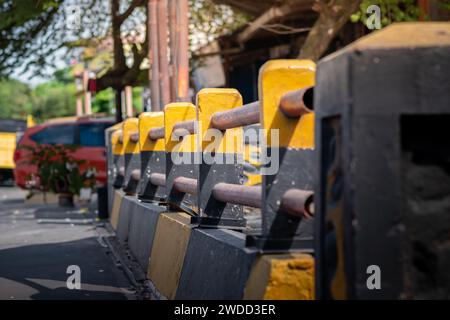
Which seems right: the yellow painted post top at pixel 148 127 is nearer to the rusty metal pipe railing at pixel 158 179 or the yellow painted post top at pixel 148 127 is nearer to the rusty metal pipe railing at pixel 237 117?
the rusty metal pipe railing at pixel 158 179

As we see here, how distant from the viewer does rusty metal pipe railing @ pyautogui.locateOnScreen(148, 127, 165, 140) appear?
984 cm

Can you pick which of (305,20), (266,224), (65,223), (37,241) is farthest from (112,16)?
(266,224)

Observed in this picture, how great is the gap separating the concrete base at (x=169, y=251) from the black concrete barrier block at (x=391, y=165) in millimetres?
3142

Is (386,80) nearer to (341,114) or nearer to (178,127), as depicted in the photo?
(341,114)

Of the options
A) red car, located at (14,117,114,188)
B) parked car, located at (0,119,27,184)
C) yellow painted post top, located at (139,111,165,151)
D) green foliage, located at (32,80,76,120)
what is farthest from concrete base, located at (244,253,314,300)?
green foliage, located at (32,80,76,120)

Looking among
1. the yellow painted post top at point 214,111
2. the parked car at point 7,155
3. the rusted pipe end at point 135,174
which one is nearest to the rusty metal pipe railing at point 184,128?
the yellow painted post top at point 214,111

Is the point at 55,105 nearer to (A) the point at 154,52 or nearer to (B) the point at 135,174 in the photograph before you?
(A) the point at 154,52

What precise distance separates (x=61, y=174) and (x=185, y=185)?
588 inches

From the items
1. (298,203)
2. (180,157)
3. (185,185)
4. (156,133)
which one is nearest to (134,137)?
(156,133)

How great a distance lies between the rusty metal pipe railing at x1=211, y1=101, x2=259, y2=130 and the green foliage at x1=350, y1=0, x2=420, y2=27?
365 inches

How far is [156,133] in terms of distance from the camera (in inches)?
401

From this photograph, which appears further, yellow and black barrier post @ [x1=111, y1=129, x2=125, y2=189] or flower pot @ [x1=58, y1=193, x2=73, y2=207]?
flower pot @ [x1=58, y1=193, x2=73, y2=207]

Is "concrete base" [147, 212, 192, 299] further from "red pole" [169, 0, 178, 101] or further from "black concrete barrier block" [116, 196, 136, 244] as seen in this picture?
"red pole" [169, 0, 178, 101]

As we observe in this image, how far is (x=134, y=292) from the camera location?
777 centimetres
